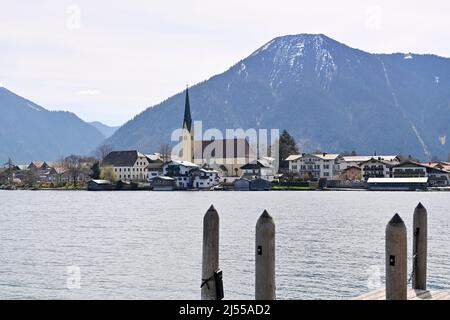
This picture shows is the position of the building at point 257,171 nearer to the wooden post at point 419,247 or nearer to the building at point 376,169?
the building at point 376,169

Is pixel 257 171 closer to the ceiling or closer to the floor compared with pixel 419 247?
closer to the ceiling

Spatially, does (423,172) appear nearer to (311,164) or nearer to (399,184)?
(399,184)

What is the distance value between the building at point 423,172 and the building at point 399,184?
4.68m

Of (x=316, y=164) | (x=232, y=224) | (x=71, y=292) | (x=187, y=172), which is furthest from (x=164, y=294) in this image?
(x=316, y=164)

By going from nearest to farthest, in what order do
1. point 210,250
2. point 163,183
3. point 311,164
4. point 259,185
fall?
1. point 210,250
2. point 259,185
3. point 163,183
4. point 311,164

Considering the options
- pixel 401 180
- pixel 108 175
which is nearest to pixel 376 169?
pixel 401 180

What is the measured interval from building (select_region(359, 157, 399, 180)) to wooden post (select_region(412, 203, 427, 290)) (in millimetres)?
173412

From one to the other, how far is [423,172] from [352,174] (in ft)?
68.1

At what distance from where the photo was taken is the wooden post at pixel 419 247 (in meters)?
17.7

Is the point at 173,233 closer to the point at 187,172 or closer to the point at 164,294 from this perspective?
the point at 164,294

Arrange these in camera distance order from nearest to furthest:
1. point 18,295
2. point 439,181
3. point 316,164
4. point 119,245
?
point 18,295 → point 119,245 → point 439,181 → point 316,164

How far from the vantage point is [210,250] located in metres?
14.1
